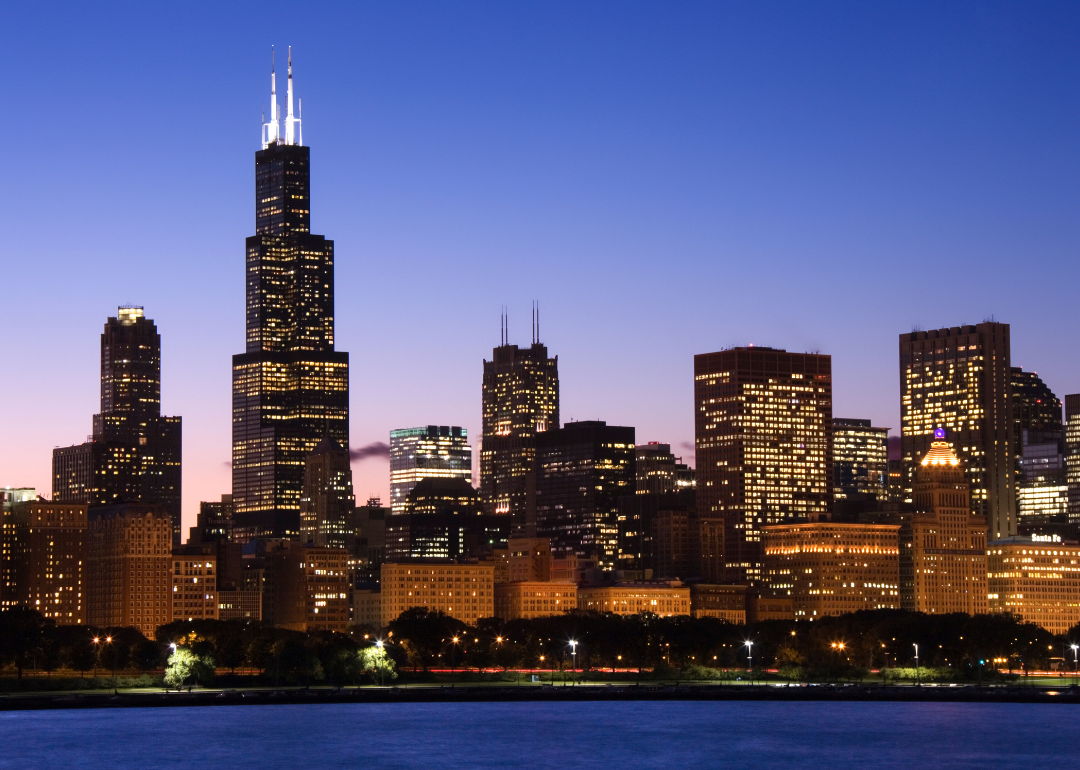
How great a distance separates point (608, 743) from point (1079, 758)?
127 feet

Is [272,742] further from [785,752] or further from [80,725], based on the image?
[785,752]

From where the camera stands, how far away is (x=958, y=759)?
6737 inches

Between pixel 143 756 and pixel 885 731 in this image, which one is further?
pixel 885 731

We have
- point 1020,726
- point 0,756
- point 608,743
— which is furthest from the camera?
point 1020,726

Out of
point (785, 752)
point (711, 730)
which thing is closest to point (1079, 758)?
point (785, 752)

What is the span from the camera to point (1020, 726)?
196 m

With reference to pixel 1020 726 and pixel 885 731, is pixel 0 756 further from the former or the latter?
pixel 1020 726

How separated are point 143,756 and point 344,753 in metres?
15.7

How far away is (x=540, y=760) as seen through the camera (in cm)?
17125

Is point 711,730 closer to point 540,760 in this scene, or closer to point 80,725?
point 540,760

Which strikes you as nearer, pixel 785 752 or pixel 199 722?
pixel 785 752

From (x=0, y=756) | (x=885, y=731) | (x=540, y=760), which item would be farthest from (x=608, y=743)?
(x=0, y=756)

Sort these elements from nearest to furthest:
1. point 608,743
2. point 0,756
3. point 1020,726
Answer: point 0,756 < point 608,743 < point 1020,726

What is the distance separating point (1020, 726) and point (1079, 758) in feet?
81.4
